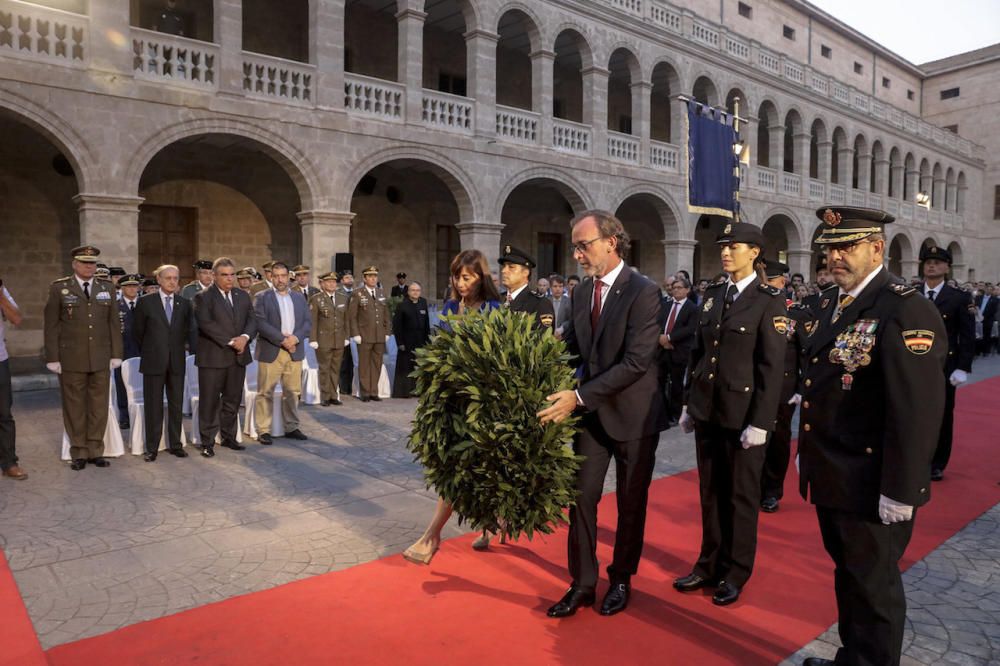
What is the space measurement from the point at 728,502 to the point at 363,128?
11.6m

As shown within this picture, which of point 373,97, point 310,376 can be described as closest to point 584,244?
point 310,376

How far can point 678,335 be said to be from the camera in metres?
7.79

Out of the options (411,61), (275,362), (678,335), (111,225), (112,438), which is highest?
(411,61)

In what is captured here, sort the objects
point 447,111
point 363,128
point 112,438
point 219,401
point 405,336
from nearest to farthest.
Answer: point 112,438 < point 219,401 < point 405,336 < point 363,128 < point 447,111

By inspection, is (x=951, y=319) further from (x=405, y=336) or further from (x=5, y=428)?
(x=5, y=428)

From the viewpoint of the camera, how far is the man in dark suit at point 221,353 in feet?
22.6

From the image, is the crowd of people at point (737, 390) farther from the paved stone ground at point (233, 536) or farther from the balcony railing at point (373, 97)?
the balcony railing at point (373, 97)

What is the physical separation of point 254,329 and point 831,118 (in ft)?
82.8

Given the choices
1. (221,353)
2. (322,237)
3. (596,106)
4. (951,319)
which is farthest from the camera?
(596,106)

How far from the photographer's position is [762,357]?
371cm

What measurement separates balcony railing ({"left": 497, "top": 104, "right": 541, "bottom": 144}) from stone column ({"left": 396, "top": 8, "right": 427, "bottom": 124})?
6.99ft

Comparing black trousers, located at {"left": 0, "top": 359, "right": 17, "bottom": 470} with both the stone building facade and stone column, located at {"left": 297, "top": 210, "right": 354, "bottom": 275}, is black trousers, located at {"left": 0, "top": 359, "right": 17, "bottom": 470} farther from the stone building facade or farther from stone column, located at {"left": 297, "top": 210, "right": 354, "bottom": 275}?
stone column, located at {"left": 297, "top": 210, "right": 354, "bottom": 275}

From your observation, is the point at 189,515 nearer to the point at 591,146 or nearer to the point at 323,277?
the point at 323,277

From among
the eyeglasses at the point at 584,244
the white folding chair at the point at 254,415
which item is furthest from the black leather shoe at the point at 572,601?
the white folding chair at the point at 254,415
